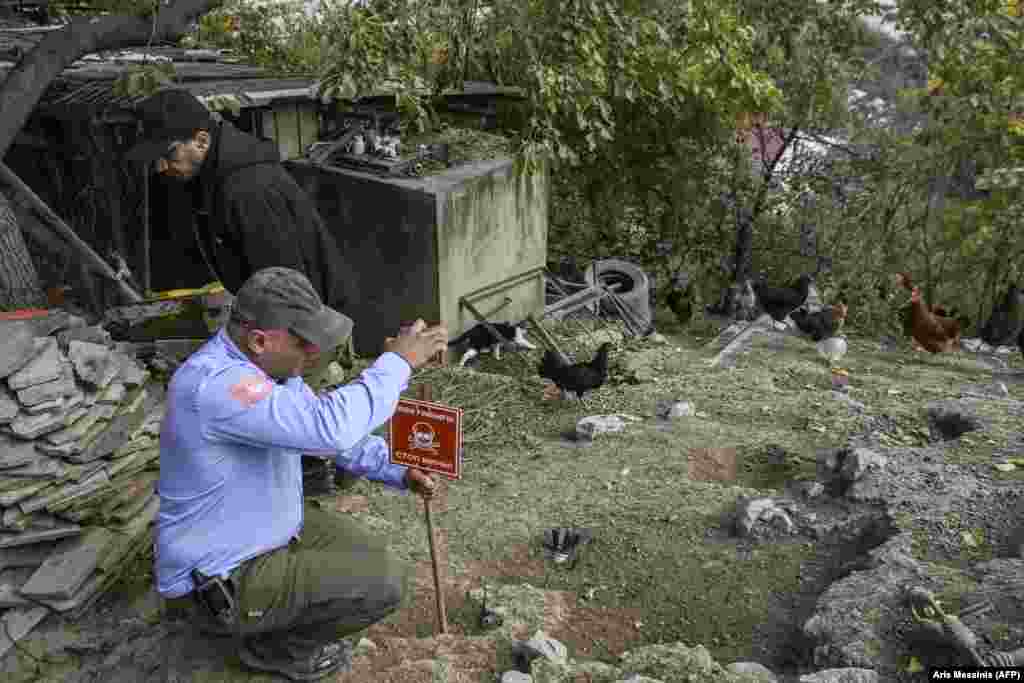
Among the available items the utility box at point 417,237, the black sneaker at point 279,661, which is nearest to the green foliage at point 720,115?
the utility box at point 417,237

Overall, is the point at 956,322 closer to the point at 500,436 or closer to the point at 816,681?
the point at 500,436

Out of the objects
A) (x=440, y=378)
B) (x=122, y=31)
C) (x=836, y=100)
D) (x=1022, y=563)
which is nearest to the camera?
(x=1022, y=563)

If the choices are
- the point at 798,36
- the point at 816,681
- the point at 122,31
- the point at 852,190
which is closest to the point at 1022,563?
the point at 816,681

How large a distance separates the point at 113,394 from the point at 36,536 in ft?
2.63

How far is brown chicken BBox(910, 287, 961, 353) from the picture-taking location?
10188mm

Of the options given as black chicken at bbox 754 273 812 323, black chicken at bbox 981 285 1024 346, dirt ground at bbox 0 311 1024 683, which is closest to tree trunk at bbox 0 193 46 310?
dirt ground at bbox 0 311 1024 683

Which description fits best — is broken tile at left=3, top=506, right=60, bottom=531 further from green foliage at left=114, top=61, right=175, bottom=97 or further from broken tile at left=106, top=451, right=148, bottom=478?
green foliage at left=114, top=61, right=175, bottom=97

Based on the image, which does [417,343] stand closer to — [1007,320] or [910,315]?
[910,315]

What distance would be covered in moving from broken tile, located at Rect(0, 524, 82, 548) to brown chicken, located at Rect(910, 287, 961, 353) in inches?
367

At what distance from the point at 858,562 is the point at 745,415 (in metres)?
2.76

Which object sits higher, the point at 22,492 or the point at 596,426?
the point at 22,492

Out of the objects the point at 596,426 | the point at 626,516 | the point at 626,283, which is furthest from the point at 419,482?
the point at 626,283

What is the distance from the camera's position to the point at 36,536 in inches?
Answer: 164

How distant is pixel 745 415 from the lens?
7.44 meters
